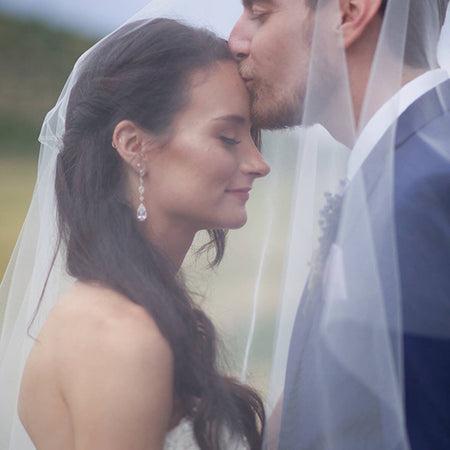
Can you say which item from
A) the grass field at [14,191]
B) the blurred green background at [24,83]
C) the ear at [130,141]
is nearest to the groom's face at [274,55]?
the ear at [130,141]

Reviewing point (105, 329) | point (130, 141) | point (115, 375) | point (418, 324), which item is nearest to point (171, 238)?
point (130, 141)

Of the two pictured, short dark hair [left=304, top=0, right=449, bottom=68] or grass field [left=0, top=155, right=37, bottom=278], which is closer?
short dark hair [left=304, top=0, right=449, bottom=68]

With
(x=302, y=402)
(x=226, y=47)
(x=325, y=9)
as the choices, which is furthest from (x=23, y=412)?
(x=325, y=9)

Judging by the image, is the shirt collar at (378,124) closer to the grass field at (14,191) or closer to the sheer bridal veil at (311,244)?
the sheer bridal veil at (311,244)

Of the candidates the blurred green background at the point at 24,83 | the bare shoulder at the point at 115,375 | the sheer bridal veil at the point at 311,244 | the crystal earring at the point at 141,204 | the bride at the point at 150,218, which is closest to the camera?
the sheer bridal veil at the point at 311,244

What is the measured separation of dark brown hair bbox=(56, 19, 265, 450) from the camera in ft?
6.56

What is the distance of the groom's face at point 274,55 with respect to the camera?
1.95m

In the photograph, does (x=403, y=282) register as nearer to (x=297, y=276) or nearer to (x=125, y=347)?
(x=297, y=276)

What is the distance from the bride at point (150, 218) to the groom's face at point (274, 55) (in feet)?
0.22

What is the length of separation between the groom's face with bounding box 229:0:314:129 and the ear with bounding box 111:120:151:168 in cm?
35

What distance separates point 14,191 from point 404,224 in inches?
430

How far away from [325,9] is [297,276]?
69 centimetres

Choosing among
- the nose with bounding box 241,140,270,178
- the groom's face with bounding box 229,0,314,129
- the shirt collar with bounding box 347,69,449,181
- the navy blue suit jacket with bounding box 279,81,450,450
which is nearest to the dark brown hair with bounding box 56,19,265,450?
the groom's face with bounding box 229,0,314,129

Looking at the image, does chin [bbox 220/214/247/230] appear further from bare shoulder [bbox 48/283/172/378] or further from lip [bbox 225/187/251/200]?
bare shoulder [bbox 48/283/172/378]
